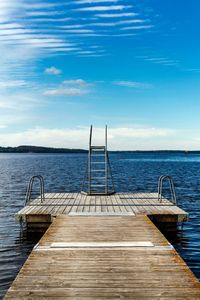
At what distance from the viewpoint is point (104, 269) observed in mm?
7789

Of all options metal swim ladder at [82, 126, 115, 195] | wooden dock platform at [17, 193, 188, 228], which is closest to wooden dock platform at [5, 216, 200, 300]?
wooden dock platform at [17, 193, 188, 228]

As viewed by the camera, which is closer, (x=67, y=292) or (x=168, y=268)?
(x=67, y=292)

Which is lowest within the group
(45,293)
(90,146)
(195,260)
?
(195,260)

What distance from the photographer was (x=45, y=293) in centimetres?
656

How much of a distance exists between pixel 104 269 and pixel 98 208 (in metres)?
7.42

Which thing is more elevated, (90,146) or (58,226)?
(90,146)

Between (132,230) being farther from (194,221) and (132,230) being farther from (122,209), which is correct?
(194,221)

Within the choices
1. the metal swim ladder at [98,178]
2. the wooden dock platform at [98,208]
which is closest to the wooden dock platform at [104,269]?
the wooden dock platform at [98,208]

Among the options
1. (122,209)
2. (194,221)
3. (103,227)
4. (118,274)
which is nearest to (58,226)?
(103,227)

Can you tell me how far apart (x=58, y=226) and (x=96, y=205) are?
4.09 meters

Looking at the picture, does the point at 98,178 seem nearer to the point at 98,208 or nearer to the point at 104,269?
the point at 98,208

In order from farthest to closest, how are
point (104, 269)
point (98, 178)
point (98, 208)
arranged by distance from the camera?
point (98, 178)
point (98, 208)
point (104, 269)

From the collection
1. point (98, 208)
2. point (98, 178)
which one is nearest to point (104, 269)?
point (98, 208)

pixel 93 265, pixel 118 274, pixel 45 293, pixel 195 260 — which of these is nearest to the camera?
pixel 45 293
